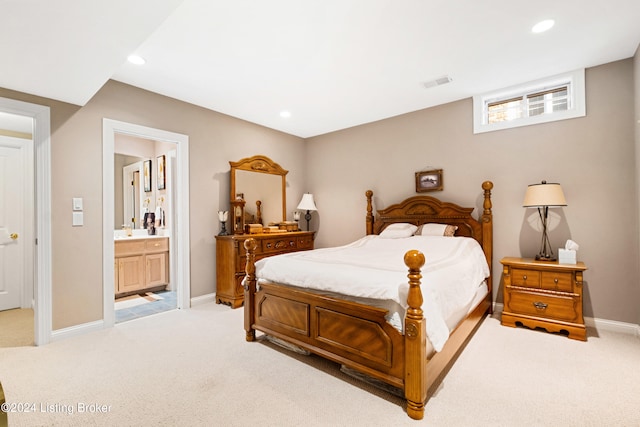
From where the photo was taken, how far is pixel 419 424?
1.70m

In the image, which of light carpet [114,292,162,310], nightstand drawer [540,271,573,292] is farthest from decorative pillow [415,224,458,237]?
light carpet [114,292,162,310]

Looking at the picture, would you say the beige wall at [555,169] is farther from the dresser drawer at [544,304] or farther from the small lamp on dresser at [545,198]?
the dresser drawer at [544,304]

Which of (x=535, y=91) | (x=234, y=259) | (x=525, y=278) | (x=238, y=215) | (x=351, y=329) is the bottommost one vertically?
(x=351, y=329)

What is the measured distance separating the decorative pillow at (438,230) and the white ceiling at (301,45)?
1663 mm

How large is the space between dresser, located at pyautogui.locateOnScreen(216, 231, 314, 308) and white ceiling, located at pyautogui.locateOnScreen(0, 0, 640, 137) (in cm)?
187

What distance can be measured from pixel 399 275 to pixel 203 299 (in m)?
3.04

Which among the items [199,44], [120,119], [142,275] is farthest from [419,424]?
[142,275]

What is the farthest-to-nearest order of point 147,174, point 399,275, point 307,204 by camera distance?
1. point 307,204
2. point 147,174
3. point 399,275

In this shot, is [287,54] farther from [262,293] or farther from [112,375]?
[112,375]

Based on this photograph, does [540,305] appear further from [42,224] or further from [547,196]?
[42,224]

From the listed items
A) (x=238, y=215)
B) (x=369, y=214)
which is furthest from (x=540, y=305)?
(x=238, y=215)

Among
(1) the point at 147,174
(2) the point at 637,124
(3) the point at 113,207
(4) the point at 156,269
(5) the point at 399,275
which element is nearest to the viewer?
(5) the point at 399,275

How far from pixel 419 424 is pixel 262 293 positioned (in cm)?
160

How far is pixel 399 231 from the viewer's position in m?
3.91
